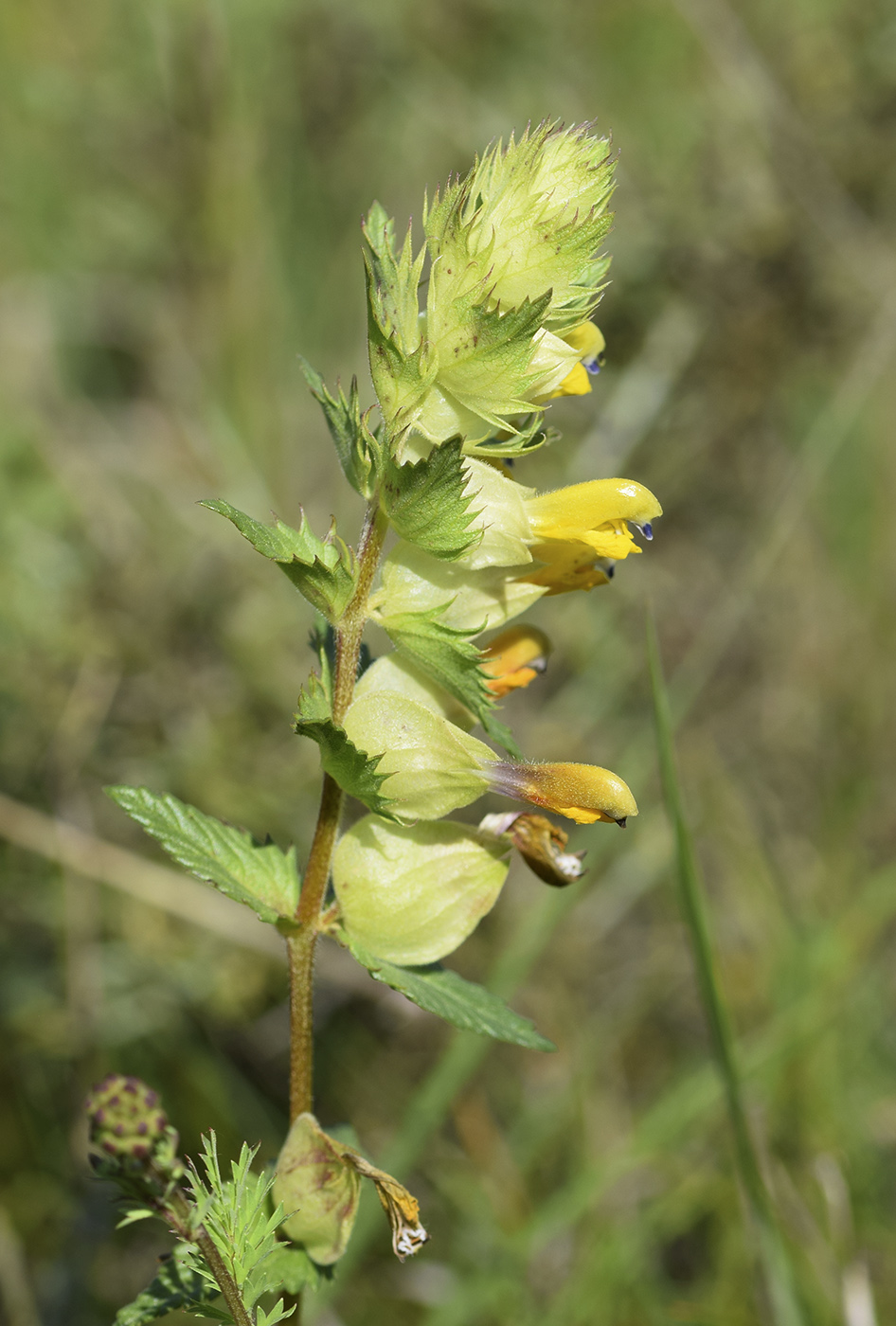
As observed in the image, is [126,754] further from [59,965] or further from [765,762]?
[765,762]

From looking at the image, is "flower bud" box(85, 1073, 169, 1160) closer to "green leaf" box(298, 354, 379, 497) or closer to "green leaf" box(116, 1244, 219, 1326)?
"green leaf" box(116, 1244, 219, 1326)

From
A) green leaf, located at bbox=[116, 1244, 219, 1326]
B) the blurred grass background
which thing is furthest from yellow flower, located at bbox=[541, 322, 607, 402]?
the blurred grass background

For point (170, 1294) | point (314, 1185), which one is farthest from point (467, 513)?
point (170, 1294)

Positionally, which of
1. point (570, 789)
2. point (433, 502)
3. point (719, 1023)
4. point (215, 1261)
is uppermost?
point (433, 502)

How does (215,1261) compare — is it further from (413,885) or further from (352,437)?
(352,437)

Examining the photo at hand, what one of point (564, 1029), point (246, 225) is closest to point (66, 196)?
point (246, 225)
